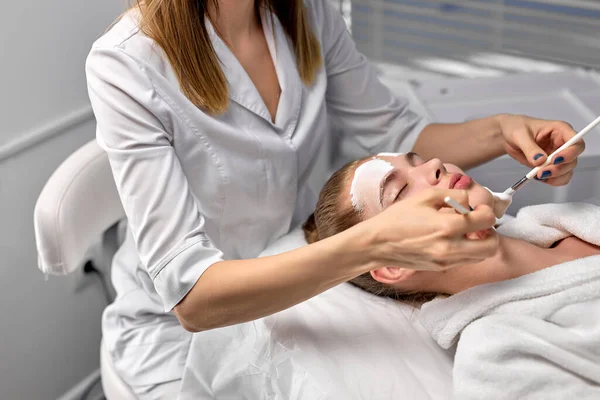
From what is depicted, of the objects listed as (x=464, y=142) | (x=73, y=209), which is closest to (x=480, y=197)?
(x=464, y=142)

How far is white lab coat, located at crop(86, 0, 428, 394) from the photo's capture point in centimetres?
109

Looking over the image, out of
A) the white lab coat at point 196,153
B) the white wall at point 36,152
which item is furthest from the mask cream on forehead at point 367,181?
the white wall at point 36,152

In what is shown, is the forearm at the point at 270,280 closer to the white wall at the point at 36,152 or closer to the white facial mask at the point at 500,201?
the white facial mask at the point at 500,201

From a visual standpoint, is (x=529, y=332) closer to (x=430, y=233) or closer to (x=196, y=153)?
(x=430, y=233)

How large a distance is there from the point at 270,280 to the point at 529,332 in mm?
407

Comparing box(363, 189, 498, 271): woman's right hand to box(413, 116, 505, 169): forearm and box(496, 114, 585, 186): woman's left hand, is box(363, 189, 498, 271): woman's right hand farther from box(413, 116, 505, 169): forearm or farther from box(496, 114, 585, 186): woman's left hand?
box(413, 116, 505, 169): forearm

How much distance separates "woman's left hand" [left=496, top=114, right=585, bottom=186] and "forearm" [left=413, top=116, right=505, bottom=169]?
0.04m

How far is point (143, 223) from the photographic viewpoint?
109 cm

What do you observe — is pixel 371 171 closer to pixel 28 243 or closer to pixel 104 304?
pixel 28 243

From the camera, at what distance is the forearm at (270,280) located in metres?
0.95

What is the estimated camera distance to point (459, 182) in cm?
115

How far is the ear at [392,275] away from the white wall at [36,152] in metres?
0.91

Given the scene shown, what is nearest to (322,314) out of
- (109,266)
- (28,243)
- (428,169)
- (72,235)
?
(428,169)

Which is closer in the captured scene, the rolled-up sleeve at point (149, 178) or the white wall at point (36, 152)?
the rolled-up sleeve at point (149, 178)
